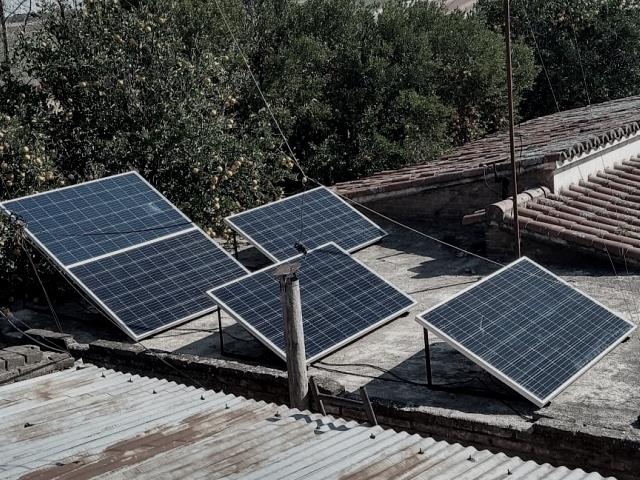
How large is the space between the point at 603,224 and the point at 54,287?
820cm

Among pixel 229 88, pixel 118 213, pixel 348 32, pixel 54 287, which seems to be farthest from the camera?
pixel 348 32

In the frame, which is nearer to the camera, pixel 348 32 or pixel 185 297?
pixel 185 297

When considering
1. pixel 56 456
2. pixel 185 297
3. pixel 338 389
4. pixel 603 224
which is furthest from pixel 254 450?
pixel 603 224

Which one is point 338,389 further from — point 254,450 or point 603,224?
point 603,224

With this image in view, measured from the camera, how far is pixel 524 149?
17.0 metres

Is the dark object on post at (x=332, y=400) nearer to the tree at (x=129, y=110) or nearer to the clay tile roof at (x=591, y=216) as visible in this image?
the clay tile roof at (x=591, y=216)

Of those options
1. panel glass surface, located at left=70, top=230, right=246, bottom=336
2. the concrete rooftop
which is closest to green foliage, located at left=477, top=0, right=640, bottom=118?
the concrete rooftop

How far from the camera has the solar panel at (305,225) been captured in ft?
45.6

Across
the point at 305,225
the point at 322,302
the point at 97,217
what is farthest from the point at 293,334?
the point at 305,225

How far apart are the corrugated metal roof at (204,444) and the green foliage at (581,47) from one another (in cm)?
2148

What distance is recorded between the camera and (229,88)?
63.1 feet

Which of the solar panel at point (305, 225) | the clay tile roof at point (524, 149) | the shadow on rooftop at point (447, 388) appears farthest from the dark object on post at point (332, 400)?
the clay tile roof at point (524, 149)

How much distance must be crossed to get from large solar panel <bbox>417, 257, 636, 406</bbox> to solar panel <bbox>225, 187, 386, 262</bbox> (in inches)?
139

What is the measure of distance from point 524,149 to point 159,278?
732 cm
